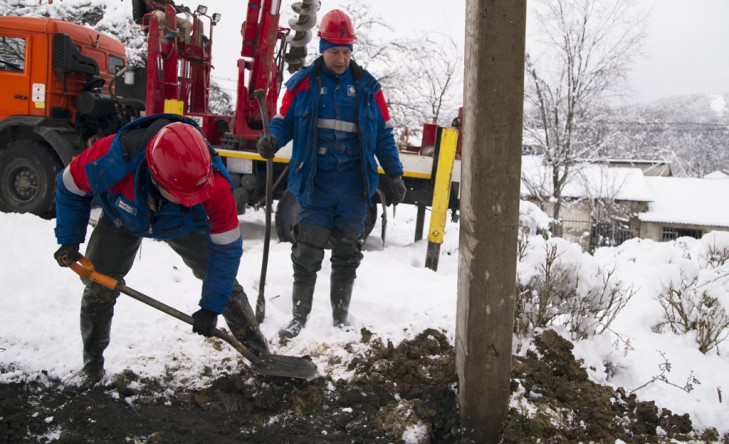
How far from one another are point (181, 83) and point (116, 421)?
6.61 m

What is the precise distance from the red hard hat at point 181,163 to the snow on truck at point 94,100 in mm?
4633

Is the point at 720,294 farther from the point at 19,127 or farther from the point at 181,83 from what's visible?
the point at 19,127

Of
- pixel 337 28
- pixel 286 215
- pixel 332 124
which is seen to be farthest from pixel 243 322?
pixel 286 215

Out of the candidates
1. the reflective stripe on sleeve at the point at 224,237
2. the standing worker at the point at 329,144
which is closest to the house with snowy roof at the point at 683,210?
the standing worker at the point at 329,144

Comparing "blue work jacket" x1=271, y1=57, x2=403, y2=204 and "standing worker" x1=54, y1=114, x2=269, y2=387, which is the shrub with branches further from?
"standing worker" x1=54, y1=114, x2=269, y2=387

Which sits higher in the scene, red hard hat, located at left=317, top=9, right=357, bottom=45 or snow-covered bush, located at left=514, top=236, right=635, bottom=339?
red hard hat, located at left=317, top=9, right=357, bottom=45

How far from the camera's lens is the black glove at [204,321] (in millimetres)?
2693

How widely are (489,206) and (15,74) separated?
7866 millimetres

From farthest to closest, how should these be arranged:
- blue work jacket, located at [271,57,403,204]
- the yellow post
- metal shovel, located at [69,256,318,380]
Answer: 1. the yellow post
2. blue work jacket, located at [271,57,403,204]
3. metal shovel, located at [69,256,318,380]

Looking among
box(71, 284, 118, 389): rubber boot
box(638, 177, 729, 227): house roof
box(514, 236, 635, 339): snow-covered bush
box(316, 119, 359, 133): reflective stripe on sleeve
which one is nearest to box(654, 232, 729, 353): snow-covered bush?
box(514, 236, 635, 339): snow-covered bush

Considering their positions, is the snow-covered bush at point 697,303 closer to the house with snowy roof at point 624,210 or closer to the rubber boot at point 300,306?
the rubber boot at point 300,306

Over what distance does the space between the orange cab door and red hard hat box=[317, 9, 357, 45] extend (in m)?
6.08

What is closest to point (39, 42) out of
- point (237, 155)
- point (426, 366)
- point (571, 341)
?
point (237, 155)

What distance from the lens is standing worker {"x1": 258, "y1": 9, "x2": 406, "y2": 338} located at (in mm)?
3502
